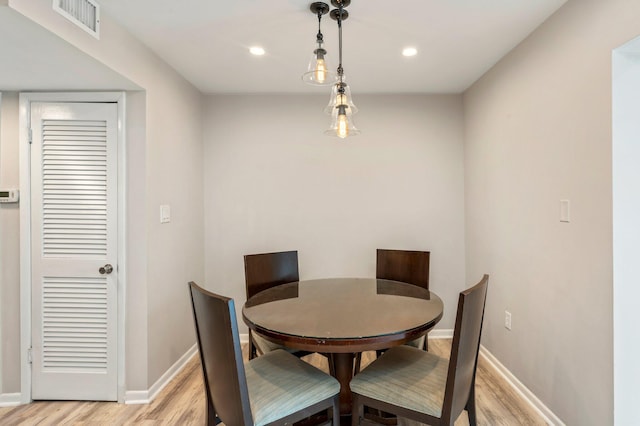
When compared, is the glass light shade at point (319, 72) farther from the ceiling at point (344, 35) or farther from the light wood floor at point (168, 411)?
the light wood floor at point (168, 411)

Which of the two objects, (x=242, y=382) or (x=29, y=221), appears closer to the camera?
(x=242, y=382)

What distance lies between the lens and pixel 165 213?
8.32 feet

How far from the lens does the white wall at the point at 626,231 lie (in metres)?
1.56

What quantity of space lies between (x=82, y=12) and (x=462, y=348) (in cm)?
239

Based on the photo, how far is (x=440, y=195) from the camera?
3.31 meters

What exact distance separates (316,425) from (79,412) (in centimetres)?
161

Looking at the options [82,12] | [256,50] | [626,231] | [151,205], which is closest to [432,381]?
[626,231]

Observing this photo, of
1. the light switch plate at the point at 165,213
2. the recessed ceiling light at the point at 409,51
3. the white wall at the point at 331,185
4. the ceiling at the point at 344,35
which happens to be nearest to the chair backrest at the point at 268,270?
the white wall at the point at 331,185

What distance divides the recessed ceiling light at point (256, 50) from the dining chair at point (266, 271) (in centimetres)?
147

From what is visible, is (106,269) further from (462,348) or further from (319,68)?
(462,348)


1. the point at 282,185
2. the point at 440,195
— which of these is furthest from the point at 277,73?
the point at 440,195

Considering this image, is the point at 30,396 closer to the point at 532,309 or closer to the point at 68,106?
the point at 68,106

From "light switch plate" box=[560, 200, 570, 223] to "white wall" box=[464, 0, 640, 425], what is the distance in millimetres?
41

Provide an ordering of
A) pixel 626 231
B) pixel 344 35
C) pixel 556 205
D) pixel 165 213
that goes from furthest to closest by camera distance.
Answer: pixel 165 213 → pixel 344 35 → pixel 556 205 → pixel 626 231
